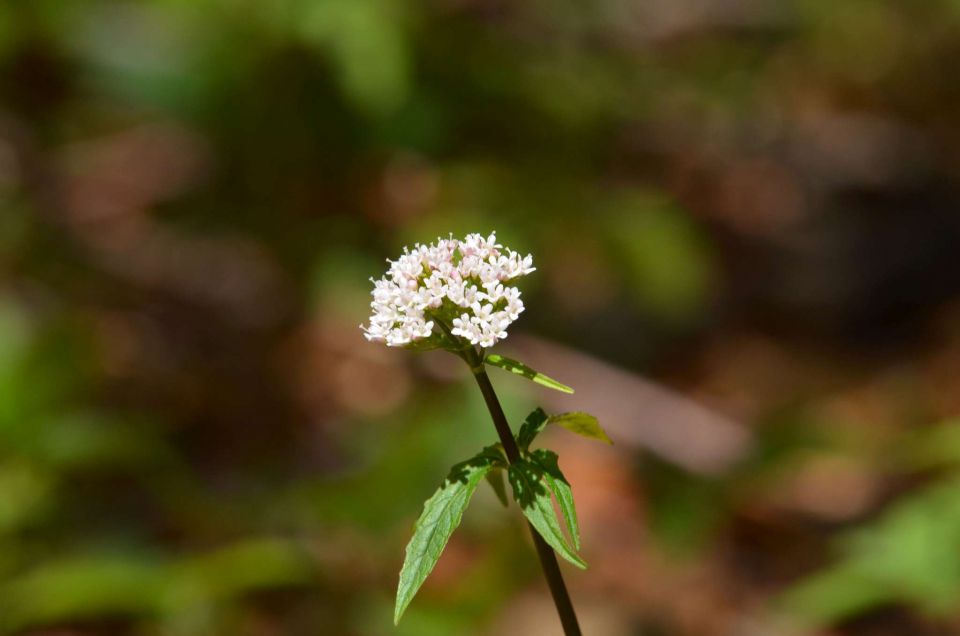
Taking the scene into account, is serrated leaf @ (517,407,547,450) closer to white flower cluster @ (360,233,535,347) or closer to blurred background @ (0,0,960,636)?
white flower cluster @ (360,233,535,347)

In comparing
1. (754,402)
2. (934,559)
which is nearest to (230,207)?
(754,402)

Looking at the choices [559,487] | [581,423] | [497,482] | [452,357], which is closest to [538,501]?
[559,487]

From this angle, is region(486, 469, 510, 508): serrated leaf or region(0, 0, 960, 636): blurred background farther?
region(0, 0, 960, 636): blurred background

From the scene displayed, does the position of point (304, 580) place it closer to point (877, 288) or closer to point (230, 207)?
point (230, 207)

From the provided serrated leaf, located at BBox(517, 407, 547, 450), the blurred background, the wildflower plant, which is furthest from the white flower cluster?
the blurred background

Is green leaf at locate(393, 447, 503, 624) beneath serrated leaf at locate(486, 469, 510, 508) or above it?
beneath

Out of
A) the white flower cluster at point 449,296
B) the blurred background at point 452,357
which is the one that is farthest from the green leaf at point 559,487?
the blurred background at point 452,357

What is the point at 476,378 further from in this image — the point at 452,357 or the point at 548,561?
the point at 452,357
